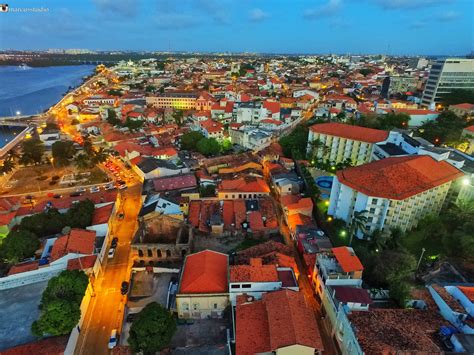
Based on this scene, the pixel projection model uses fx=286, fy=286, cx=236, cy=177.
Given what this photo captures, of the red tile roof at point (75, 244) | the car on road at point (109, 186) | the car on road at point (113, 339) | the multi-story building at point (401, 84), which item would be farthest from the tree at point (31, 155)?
the multi-story building at point (401, 84)

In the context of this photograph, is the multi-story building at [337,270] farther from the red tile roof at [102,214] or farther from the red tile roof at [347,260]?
the red tile roof at [102,214]

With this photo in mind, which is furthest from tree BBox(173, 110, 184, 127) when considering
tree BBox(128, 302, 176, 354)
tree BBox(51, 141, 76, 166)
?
tree BBox(128, 302, 176, 354)

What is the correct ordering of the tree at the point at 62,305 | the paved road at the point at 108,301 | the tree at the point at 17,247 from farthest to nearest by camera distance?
the tree at the point at 17,247 < the paved road at the point at 108,301 < the tree at the point at 62,305

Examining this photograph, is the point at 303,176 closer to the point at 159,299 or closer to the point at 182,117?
the point at 159,299

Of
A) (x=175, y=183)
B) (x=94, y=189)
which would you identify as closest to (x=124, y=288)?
(x=175, y=183)

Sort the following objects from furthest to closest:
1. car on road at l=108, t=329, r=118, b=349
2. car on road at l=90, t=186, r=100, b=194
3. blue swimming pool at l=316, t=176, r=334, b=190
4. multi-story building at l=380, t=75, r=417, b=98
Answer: multi-story building at l=380, t=75, r=417, b=98 → car on road at l=90, t=186, r=100, b=194 → blue swimming pool at l=316, t=176, r=334, b=190 → car on road at l=108, t=329, r=118, b=349

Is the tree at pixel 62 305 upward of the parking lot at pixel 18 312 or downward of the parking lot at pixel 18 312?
upward

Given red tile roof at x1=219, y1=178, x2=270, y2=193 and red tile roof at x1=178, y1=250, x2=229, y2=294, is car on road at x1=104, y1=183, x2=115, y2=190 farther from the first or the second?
red tile roof at x1=178, y1=250, x2=229, y2=294

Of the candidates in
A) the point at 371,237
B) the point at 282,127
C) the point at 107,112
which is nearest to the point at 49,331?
the point at 371,237
